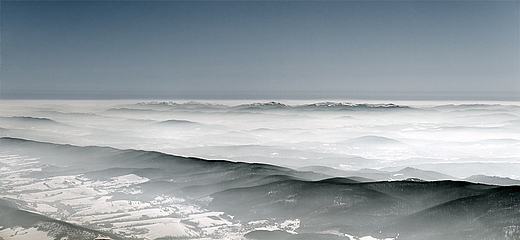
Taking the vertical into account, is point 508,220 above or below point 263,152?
above

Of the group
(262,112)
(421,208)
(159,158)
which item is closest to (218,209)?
(421,208)

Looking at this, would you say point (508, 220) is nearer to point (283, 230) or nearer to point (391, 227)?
point (391, 227)

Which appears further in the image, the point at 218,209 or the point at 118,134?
the point at 118,134

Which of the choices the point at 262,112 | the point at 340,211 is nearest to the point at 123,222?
the point at 340,211

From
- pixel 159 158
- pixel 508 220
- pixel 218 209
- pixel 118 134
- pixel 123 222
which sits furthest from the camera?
pixel 118 134

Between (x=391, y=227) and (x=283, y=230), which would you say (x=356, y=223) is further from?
(x=283, y=230)

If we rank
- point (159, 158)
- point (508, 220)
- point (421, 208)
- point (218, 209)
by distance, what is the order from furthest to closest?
point (159, 158)
point (218, 209)
point (421, 208)
point (508, 220)

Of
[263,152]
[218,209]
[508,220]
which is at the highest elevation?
[508,220]
